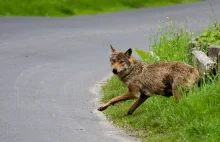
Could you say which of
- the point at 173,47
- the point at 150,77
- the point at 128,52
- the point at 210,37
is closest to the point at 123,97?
the point at 150,77

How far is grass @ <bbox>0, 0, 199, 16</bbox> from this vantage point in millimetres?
23250

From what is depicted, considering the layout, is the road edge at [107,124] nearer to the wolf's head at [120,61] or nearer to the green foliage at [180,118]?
the green foliage at [180,118]

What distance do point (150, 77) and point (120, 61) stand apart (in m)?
0.51

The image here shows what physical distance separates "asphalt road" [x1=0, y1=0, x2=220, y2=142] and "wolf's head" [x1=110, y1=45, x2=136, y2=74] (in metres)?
0.76

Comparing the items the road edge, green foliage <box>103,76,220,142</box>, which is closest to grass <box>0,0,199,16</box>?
the road edge

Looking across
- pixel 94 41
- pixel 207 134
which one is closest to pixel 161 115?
pixel 207 134

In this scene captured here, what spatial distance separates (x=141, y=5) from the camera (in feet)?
84.0

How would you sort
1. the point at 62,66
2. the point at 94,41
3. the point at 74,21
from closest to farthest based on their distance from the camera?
the point at 62,66, the point at 94,41, the point at 74,21

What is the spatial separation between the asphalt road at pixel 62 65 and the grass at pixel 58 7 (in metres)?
0.54

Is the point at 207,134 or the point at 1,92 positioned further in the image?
the point at 1,92

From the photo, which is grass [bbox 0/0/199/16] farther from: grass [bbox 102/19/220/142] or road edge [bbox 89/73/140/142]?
grass [bbox 102/19/220/142]

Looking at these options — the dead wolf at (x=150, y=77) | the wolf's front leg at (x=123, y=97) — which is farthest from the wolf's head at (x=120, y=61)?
the wolf's front leg at (x=123, y=97)

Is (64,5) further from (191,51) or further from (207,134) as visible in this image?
(207,134)

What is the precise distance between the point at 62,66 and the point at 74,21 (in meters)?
5.42
